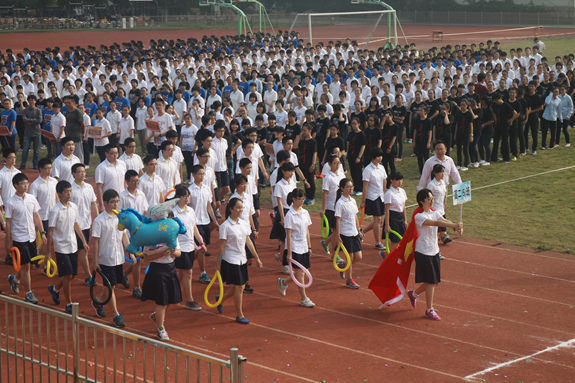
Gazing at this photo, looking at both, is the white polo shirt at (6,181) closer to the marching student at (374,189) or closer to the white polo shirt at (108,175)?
the white polo shirt at (108,175)

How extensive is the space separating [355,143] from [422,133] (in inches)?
92.2

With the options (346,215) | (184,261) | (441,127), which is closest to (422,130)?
(441,127)

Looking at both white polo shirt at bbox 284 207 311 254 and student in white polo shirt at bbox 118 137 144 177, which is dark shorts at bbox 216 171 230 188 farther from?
white polo shirt at bbox 284 207 311 254

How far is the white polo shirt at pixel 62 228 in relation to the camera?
30.1ft

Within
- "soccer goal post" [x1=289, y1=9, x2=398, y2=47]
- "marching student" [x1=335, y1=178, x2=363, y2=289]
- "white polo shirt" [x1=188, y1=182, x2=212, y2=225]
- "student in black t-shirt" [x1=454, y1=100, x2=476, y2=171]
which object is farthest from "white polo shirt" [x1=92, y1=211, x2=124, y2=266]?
"soccer goal post" [x1=289, y1=9, x2=398, y2=47]

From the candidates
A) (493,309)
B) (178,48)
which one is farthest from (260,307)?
(178,48)

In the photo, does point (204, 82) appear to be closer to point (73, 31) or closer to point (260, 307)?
point (260, 307)

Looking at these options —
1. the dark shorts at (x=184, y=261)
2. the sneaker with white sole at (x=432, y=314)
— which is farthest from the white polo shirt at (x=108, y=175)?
the sneaker with white sole at (x=432, y=314)

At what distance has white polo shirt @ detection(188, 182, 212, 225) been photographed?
10406 millimetres

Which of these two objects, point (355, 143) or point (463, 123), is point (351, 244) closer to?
point (355, 143)

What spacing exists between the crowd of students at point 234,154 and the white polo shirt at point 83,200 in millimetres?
18

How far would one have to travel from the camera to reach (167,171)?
11.8m

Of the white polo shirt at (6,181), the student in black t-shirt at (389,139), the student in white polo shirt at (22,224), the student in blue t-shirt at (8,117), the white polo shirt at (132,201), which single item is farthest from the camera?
the student in blue t-shirt at (8,117)

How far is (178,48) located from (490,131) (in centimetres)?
1710
